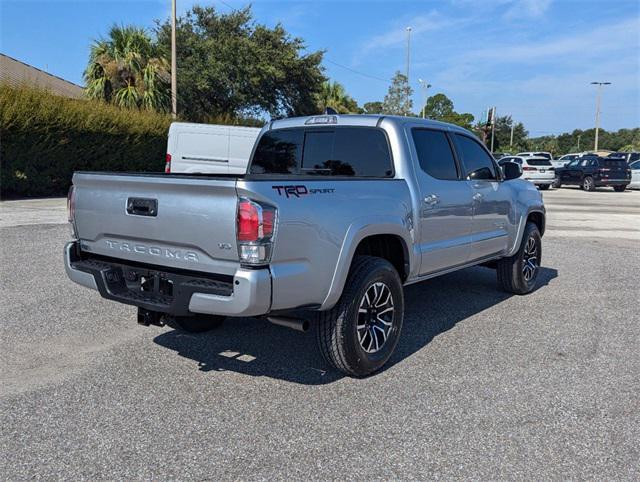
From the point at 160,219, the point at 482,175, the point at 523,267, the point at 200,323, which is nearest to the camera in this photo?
the point at 160,219

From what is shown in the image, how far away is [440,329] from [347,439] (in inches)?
91.1

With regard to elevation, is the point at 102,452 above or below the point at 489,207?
below

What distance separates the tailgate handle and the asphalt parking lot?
1203 mm

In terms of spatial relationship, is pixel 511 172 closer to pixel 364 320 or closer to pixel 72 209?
pixel 364 320

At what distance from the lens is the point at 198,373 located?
4.18m

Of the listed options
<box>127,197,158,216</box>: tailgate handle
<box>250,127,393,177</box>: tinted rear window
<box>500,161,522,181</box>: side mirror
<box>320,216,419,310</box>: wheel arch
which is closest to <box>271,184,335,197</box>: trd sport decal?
<box>320,216,419,310</box>: wheel arch

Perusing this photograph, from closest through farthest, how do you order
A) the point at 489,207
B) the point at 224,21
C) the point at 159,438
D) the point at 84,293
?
the point at 159,438 < the point at 489,207 < the point at 84,293 < the point at 224,21

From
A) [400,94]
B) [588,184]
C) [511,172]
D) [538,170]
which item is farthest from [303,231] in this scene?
[400,94]

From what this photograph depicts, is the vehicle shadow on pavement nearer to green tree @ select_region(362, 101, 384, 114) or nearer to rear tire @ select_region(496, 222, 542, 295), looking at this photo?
rear tire @ select_region(496, 222, 542, 295)

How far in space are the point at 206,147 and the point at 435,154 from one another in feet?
34.6

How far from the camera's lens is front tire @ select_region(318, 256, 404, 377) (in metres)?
3.89

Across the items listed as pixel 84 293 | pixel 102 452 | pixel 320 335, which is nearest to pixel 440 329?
pixel 320 335

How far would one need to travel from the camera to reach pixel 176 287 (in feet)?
11.5

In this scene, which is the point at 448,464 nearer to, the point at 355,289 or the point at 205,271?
the point at 355,289
